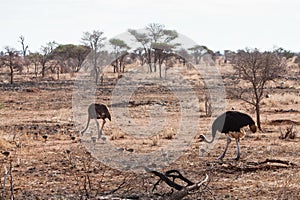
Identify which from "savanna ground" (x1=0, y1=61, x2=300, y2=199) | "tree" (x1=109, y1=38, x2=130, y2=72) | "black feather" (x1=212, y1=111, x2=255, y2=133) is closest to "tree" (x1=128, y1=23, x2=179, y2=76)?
"tree" (x1=109, y1=38, x2=130, y2=72)

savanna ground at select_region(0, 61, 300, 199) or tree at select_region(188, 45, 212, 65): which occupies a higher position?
tree at select_region(188, 45, 212, 65)

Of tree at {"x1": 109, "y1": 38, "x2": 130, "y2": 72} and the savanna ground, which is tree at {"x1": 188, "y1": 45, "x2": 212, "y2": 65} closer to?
tree at {"x1": 109, "y1": 38, "x2": 130, "y2": 72}

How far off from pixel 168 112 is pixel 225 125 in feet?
36.0

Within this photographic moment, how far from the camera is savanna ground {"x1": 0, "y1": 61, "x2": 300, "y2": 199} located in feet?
25.4

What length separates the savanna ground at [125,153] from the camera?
305 inches

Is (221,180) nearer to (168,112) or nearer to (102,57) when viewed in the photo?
(168,112)

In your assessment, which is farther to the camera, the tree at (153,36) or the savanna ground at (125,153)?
the tree at (153,36)

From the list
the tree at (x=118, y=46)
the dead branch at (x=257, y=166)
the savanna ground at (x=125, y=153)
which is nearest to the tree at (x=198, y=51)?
the tree at (x=118, y=46)

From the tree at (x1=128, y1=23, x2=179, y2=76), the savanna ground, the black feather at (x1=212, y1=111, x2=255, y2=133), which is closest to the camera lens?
the savanna ground

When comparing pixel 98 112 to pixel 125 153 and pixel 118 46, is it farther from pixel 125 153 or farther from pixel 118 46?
pixel 118 46

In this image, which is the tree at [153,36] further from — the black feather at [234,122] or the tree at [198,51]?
the black feather at [234,122]

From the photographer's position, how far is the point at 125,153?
11.6 metres

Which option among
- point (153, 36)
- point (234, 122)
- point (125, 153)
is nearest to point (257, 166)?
point (234, 122)

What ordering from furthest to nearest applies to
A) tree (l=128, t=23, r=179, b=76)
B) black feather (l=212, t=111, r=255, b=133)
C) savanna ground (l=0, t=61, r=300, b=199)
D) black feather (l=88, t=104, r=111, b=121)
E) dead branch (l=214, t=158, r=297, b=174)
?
tree (l=128, t=23, r=179, b=76), black feather (l=88, t=104, r=111, b=121), black feather (l=212, t=111, r=255, b=133), dead branch (l=214, t=158, r=297, b=174), savanna ground (l=0, t=61, r=300, b=199)
